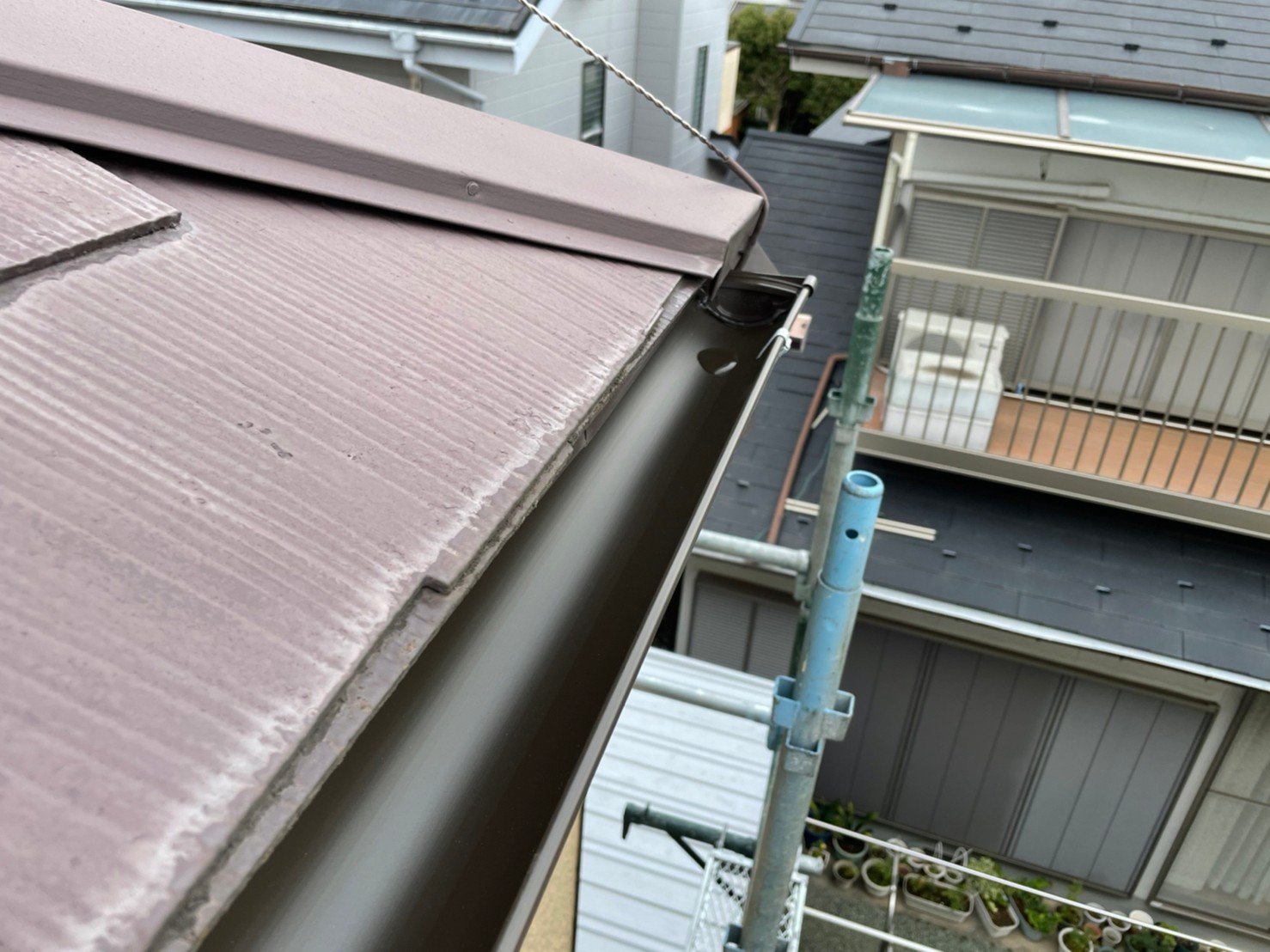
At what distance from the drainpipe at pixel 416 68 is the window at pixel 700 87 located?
7.73m

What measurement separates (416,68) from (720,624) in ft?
16.5

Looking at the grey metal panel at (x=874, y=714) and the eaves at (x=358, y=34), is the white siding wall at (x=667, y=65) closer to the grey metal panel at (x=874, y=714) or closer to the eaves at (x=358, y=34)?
the eaves at (x=358, y=34)

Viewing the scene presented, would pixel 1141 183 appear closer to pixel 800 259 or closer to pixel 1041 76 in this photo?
pixel 1041 76

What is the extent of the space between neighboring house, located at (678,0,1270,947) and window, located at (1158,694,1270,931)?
2 cm

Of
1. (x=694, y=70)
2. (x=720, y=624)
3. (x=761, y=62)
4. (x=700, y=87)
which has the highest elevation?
(x=761, y=62)

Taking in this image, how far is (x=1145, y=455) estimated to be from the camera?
6.34 meters

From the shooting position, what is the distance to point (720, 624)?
23.4ft

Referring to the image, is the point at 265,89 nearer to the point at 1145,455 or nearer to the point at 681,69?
the point at 1145,455

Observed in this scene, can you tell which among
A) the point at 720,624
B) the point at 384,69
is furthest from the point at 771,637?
the point at 384,69

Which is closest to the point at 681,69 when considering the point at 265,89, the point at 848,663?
the point at 848,663

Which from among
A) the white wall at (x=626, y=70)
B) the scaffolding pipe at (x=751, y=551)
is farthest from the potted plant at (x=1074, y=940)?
the white wall at (x=626, y=70)

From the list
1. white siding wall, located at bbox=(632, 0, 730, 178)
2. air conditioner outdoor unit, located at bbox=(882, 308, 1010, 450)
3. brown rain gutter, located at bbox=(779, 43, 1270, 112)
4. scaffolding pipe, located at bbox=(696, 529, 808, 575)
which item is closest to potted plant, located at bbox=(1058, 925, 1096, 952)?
air conditioner outdoor unit, located at bbox=(882, 308, 1010, 450)

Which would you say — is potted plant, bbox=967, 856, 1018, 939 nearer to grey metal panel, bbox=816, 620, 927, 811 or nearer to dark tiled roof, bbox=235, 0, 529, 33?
grey metal panel, bbox=816, 620, 927, 811

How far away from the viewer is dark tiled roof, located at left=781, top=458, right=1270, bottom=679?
5.51m
